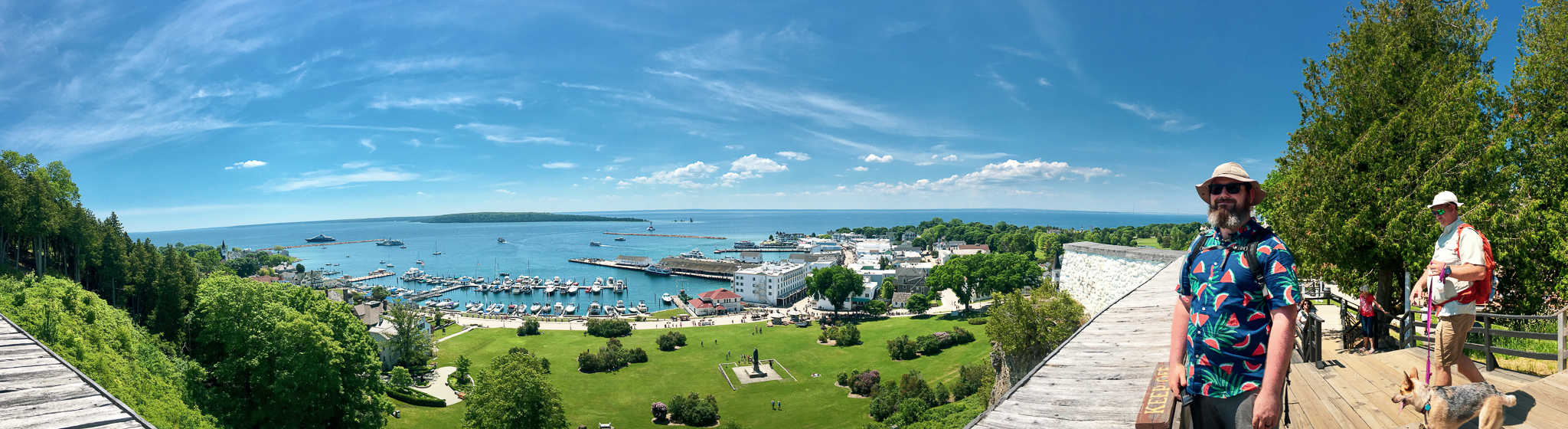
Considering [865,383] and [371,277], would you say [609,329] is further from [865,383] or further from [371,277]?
[371,277]

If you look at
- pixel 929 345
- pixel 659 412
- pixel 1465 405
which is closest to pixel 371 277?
pixel 659 412

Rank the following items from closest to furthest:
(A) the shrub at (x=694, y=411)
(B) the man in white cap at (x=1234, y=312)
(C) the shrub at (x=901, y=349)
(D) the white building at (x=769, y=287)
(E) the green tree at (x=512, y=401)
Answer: (B) the man in white cap at (x=1234, y=312) < (E) the green tree at (x=512, y=401) < (A) the shrub at (x=694, y=411) < (C) the shrub at (x=901, y=349) < (D) the white building at (x=769, y=287)

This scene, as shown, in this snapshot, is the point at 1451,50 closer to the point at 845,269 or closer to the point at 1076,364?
the point at 1076,364

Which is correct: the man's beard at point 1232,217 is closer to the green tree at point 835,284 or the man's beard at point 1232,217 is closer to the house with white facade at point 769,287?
the green tree at point 835,284

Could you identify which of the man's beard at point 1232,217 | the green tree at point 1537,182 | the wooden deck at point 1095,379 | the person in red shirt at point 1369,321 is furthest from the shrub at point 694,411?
the man's beard at point 1232,217

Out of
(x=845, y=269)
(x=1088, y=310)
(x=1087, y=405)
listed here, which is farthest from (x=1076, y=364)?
(x=845, y=269)

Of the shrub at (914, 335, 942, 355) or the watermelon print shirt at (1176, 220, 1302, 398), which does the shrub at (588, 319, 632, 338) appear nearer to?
the shrub at (914, 335, 942, 355)
